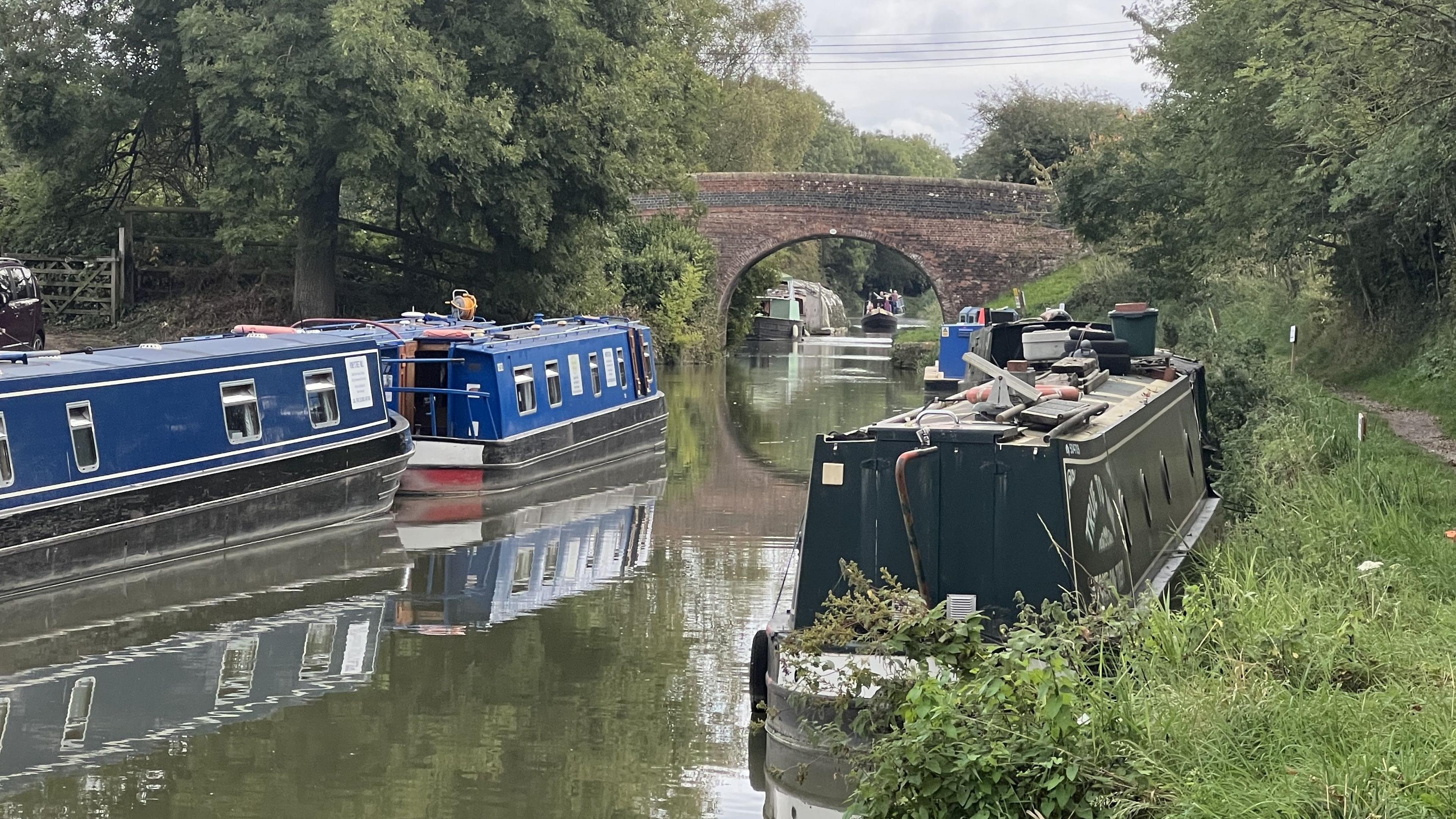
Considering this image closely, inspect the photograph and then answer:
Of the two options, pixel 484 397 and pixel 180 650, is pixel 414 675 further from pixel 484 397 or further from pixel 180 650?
pixel 484 397

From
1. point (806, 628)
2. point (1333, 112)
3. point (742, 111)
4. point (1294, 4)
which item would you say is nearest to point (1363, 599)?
point (806, 628)

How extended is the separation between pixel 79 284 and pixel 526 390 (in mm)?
10410

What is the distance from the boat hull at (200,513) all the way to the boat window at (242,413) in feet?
0.76

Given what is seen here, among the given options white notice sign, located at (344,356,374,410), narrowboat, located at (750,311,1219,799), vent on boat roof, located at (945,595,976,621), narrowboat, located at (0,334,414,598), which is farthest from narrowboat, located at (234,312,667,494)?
vent on boat roof, located at (945,595,976,621)

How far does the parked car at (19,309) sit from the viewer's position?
56.7ft

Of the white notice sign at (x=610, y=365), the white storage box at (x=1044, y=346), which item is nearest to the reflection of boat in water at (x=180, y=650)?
the white storage box at (x=1044, y=346)

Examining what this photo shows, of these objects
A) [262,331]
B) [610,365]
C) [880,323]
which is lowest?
[880,323]

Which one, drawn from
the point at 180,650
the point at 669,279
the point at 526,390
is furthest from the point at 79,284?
the point at 180,650

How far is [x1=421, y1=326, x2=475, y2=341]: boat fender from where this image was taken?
47.6ft

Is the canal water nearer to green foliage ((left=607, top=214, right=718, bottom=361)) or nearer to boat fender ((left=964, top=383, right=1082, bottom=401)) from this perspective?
boat fender ((left=964, top=383, right=1082, bottom=401))

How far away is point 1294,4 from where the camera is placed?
424 inches

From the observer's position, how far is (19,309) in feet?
57.5

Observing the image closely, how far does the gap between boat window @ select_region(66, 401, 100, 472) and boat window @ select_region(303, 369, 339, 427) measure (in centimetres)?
225

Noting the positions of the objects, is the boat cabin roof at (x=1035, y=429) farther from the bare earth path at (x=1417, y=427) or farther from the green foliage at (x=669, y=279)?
the green foliage at (x=669, y=279)
